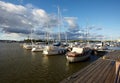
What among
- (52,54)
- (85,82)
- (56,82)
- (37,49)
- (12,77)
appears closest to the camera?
(85,82)

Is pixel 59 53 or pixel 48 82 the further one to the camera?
pixel 59 53

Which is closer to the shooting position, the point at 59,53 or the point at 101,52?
the point at 59,53

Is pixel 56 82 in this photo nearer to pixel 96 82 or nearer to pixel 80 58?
pixel 96 82

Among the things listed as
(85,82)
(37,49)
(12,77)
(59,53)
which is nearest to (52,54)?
(59,53)

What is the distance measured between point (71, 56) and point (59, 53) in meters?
16.8

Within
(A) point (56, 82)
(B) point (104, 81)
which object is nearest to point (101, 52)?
(A) point (56, 82)

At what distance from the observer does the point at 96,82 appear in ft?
31.5

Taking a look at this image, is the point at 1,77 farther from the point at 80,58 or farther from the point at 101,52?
the point at 101,52

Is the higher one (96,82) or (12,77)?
(96,82)

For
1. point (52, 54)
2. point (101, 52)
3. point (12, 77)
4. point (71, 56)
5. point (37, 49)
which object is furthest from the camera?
point (37, 49)

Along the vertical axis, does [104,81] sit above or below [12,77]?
above

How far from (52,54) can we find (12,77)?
79.0ft

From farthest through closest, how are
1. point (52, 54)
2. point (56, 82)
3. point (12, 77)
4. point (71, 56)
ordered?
Answer: point (52, 54) < point (71, 56) < point (12, 77) < point (56, 82)

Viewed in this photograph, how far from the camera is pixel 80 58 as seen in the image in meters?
28.6
